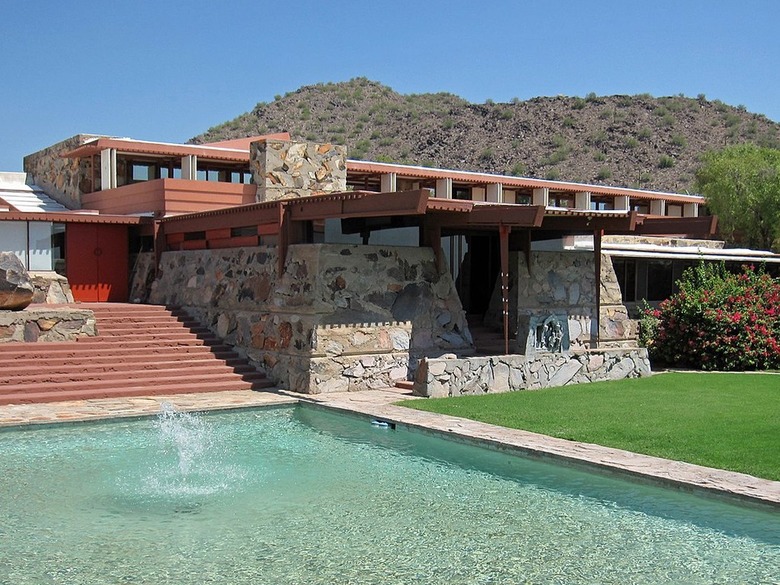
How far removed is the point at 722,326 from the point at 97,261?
50.6 feet

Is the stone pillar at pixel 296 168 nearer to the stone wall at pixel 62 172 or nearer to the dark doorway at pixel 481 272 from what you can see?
the dark doorway at pixel 481 272

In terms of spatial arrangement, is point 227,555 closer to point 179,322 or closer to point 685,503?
point 685,503

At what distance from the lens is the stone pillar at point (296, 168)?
23.6 m

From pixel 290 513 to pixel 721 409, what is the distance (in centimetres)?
760

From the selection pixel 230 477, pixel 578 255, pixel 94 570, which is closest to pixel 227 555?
pixel 94 570

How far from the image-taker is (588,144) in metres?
63.8

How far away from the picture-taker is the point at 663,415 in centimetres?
1277

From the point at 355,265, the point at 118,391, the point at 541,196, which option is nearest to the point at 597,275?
the point at 355,265

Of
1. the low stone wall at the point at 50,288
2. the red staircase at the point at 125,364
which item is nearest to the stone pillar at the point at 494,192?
the red staircase at the point at 125,364

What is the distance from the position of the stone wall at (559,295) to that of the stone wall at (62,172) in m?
13.5

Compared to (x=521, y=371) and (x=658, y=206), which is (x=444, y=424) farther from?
(x=658, y=206)

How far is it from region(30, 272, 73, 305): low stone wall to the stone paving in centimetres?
677

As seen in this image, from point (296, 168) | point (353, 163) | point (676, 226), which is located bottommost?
point (676, 226)

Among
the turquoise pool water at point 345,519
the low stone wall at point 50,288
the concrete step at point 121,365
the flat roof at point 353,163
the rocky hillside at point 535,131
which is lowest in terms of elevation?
the turquoise pool water at point 345,519
